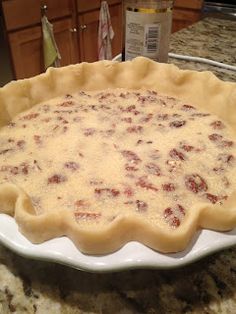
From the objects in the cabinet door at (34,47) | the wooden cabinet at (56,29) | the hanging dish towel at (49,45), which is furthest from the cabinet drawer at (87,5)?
the hanging dish towel at (49,45)

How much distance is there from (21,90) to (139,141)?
364 millimetres

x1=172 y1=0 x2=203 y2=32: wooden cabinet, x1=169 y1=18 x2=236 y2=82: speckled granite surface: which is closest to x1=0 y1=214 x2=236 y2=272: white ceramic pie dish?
x1=169 y1=18 x2=236 y2=82: speckled granite surface

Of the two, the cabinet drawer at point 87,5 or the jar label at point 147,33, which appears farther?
the cabinet drawer at point 87,5

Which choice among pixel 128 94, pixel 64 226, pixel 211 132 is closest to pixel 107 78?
pixel 128 94

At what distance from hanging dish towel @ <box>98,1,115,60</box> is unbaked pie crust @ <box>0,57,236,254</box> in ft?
5.05

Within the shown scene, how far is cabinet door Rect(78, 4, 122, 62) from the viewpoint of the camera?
7.73 feet

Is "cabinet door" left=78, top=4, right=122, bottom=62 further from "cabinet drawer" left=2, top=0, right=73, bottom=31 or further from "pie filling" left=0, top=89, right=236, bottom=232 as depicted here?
"pie filling" left=0, top=89, right=236, bottom=232

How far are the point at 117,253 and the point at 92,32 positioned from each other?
7.51 feet

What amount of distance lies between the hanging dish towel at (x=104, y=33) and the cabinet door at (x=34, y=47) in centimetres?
20

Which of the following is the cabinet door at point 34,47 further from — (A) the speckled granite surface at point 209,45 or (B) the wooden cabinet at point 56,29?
(A) the speckled granite surface at point 209,45

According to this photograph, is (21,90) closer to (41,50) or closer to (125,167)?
(125,167)

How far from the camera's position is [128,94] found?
97 cm

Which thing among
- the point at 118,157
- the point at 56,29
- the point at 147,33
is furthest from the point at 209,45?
the point at 56,29

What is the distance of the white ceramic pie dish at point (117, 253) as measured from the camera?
1.48 feet
